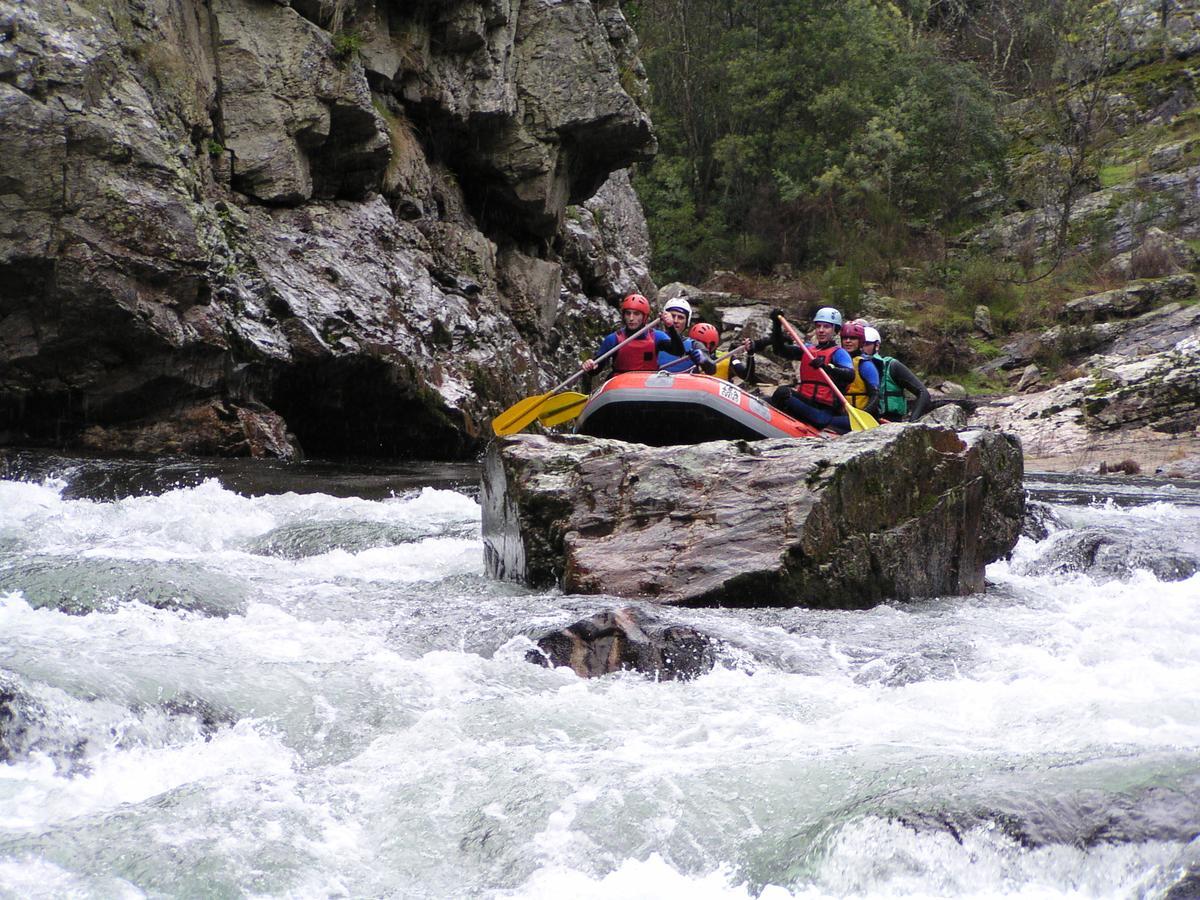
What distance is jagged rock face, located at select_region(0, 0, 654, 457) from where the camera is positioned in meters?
10.7

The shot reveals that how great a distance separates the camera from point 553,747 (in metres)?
3.88

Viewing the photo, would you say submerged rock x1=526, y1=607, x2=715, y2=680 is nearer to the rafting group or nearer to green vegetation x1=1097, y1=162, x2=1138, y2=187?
the rafting group

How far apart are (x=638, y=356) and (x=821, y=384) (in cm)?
163

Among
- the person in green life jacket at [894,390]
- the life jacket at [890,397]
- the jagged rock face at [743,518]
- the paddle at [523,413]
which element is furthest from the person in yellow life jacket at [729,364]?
the jagged rock face at [743,518]

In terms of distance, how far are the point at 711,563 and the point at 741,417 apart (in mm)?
2684

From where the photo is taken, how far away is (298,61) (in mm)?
13602

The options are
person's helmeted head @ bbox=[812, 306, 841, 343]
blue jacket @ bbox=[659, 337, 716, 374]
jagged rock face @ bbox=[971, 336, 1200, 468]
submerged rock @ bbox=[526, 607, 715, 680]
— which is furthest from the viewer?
jagged rock face @ bbox=[971, 336, 1200, 468]

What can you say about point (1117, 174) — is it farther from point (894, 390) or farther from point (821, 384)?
point (821, 384)

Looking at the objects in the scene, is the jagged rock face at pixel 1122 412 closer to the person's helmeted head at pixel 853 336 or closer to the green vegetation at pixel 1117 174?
the person's helmeted head at pixel 853 336

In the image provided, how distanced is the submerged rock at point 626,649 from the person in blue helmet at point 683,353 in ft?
17.6

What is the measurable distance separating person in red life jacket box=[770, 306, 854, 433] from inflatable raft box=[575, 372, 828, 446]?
41.8 inches

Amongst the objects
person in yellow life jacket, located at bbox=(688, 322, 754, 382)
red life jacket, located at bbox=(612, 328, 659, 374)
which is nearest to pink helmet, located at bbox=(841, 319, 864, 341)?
person in yellow life jacket, located at bbox=(688, 322, 754, 382)

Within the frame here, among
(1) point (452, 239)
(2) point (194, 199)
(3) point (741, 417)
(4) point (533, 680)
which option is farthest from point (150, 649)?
(1) point (452, 239)

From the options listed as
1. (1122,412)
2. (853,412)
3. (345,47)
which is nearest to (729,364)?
(853,412)
